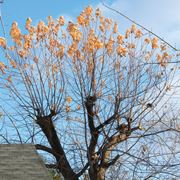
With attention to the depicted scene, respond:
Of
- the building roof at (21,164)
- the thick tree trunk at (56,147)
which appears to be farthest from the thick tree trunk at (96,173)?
the building roof at (21,164)

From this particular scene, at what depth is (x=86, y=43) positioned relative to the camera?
1191cm

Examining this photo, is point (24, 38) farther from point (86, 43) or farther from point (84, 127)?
point (84, 127)

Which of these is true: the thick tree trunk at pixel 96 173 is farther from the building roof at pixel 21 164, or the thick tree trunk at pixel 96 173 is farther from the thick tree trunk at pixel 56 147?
the building roof at pixel 21 164

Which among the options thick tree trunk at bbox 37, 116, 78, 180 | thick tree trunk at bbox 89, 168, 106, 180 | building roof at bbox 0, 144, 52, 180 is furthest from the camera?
thick tree trunk at bbox 37, 116, 78, 180

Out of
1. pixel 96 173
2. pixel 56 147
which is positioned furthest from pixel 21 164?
pixel 56 147

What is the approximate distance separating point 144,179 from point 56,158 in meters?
2.37

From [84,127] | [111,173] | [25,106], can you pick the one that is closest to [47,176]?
[84,127]

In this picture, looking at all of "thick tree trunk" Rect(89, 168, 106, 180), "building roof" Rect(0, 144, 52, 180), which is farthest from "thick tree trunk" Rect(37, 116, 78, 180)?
"building roof" Rect(0, 144, 52, 180)

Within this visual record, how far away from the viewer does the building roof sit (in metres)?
6.40

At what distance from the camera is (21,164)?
6.84m

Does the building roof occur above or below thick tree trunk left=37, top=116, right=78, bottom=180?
below

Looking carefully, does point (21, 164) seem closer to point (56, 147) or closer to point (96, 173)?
point (96, 173)

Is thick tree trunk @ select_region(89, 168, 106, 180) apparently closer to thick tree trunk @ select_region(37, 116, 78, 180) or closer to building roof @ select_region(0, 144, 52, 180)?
thick tree trunk @ select_region(37, 116, 78, 180)

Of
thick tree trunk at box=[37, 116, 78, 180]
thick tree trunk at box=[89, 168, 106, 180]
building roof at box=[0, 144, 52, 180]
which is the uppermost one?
thick tree trunk at box=[37, 116, 78, 180]
